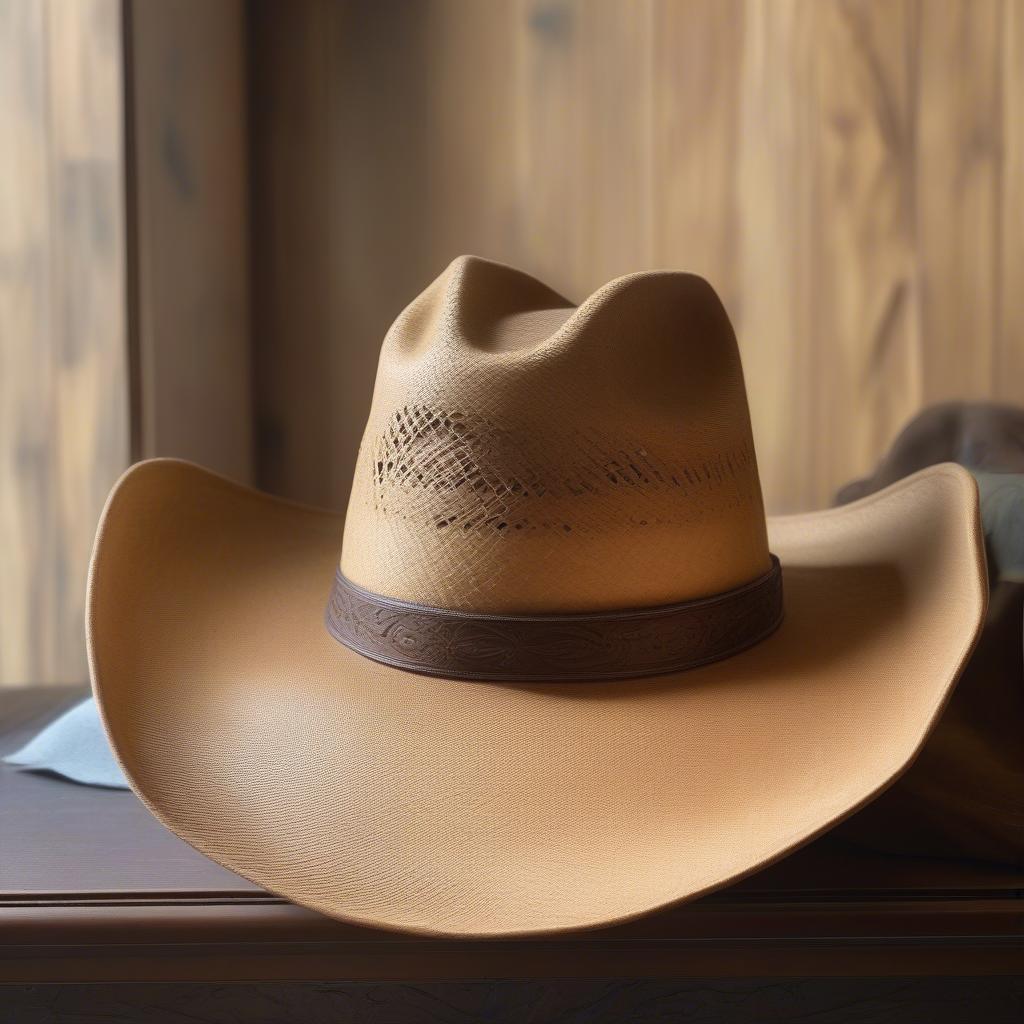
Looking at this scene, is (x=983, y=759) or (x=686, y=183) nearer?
(x=983, y=759)

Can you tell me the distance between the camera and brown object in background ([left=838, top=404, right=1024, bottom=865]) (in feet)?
2.37

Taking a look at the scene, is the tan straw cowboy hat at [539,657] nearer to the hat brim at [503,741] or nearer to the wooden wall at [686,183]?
the hat brim at [503,741]

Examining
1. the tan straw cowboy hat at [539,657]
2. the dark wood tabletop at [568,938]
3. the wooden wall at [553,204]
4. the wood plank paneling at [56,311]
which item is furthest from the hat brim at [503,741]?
the wooden wall at [553,204]

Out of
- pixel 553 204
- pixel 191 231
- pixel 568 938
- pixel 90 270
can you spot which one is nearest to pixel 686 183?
pixel 553 204

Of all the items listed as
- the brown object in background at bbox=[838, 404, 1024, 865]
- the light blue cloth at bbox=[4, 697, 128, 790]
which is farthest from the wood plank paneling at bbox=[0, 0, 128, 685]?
the brown object in background at bbox=[838, 404, 1024, 865]

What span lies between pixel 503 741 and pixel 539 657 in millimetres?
71

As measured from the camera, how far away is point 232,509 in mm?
1044

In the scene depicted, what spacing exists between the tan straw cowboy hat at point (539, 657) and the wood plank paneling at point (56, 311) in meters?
0.36

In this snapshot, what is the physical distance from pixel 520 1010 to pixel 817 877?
242 millimetres

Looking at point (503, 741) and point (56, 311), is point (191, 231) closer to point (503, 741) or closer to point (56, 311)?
point (56, 311)

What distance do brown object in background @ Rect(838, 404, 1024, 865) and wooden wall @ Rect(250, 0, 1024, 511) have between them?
0.44 metres

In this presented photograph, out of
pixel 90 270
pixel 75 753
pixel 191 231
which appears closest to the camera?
pixel 75 753

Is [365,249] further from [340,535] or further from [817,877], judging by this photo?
[817,877]

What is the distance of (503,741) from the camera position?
0.70m
